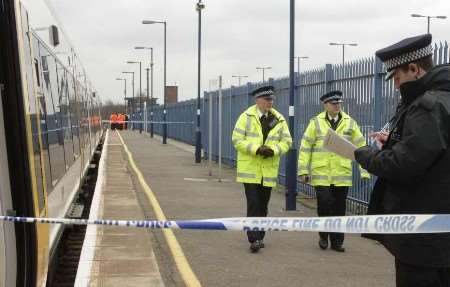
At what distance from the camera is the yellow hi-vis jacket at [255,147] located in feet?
24.9

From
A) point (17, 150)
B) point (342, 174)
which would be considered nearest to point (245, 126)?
point (342, 174)

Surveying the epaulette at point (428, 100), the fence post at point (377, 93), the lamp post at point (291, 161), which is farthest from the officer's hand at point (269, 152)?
the epaulette at point (428, 100)

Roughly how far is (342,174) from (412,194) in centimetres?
450

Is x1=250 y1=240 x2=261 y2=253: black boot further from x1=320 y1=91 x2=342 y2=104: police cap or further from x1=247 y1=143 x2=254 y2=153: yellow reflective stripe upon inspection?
x1=320 y1=91 x2=342 y2=104: police cap

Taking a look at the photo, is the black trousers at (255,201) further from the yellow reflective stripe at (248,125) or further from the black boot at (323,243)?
the black boot at (323,243)

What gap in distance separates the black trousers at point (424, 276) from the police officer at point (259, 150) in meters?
4.28

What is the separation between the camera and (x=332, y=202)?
7828 millimetres

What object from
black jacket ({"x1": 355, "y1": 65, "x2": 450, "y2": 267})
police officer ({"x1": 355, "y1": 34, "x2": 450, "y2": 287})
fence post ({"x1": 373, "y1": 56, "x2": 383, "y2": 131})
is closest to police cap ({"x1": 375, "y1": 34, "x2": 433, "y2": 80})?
police officer ({"x1": 355, "y1": 34, "x2": 450, "y2": 287})

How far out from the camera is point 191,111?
32406 millimetres

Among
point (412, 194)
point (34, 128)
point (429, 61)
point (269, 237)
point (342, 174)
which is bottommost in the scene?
point (269, 237)

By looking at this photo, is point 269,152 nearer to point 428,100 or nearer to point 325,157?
point 325,157

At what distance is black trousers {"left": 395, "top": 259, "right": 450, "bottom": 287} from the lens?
3.20m

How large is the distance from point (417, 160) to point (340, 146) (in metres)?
0.79

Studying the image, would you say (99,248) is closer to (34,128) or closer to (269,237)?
(269,237)
